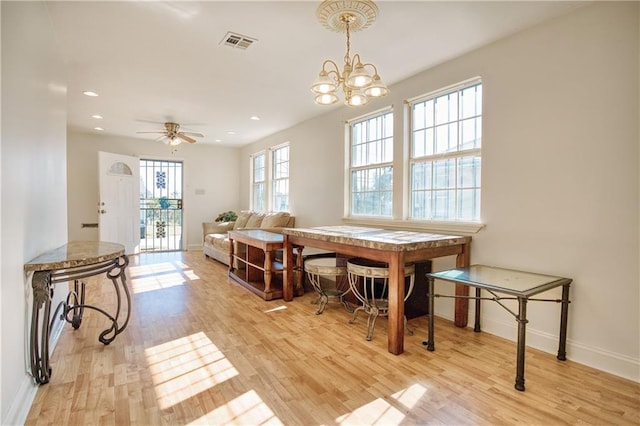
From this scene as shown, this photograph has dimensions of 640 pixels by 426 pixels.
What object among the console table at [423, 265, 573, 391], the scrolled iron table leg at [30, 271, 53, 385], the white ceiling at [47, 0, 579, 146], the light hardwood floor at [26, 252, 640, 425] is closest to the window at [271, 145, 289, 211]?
the white ceiling at [47, 0, 579, 146]

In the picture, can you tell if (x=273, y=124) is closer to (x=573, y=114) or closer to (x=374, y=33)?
(x=374, y=33)

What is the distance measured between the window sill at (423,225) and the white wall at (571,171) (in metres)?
0.09

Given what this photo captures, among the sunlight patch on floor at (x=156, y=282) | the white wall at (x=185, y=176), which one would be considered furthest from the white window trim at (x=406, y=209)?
the white wall at (x=185, y=176)

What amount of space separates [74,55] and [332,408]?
351 centimetres

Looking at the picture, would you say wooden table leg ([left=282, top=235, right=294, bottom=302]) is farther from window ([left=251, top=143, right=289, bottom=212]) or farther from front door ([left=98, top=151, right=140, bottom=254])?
front door ([left=98, top=151, right=140, bottom=254])

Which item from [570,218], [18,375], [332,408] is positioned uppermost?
[570,218]

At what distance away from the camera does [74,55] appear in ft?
9.55

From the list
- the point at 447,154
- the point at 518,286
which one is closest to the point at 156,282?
the point at 447,154

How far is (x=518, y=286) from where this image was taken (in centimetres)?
202

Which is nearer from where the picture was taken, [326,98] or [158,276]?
[326,98]

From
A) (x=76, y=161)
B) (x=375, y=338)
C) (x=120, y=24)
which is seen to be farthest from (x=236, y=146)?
(x=375, y=338)

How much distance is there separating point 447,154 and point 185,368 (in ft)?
9.07

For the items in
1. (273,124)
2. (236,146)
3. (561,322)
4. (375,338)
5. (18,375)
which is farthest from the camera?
(236,146)

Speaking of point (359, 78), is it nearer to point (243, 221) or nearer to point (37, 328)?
point (37, 328)
